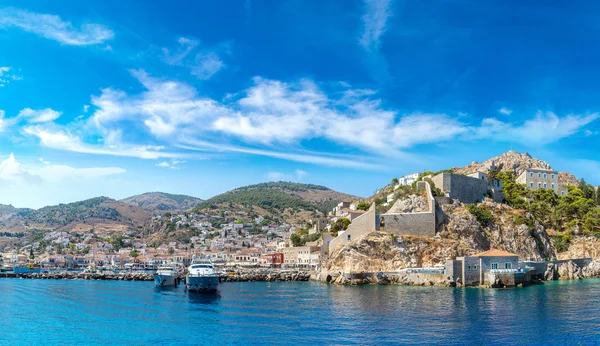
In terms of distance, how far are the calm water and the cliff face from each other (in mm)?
9243

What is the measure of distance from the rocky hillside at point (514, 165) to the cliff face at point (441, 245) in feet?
69.9

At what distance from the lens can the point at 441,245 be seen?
49.7 m

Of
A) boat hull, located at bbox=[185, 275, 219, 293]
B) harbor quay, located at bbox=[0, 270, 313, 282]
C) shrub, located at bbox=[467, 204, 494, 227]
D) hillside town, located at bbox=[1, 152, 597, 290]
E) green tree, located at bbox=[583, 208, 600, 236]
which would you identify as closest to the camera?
boat hull, located at bbox=[185, 275, 219, 293]

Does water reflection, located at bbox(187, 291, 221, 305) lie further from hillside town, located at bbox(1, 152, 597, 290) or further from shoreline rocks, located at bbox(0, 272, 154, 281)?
shoreline rocks, located at bbox(0, 272, 154, 281)

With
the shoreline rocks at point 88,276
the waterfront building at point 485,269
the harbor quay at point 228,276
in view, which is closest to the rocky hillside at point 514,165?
the harbor quay at point 228,276

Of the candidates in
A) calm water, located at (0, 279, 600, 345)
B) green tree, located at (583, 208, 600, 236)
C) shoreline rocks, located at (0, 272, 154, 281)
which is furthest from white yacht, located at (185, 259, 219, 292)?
green tree, located at (583, 208, 600, 236)

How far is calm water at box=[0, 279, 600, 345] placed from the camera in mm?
22250

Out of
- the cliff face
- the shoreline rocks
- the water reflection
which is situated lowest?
the shoreline rocks

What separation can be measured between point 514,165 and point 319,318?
189 feet

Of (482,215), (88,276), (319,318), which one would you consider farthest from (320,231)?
(319,318)

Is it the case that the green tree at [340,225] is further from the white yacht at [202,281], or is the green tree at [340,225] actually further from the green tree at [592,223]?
the green tree at [592,223]

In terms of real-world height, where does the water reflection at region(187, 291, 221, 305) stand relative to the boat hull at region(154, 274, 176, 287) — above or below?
below

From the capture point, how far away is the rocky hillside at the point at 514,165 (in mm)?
75375

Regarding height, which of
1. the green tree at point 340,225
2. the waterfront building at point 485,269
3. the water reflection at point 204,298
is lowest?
the water reflection at point 204,298
